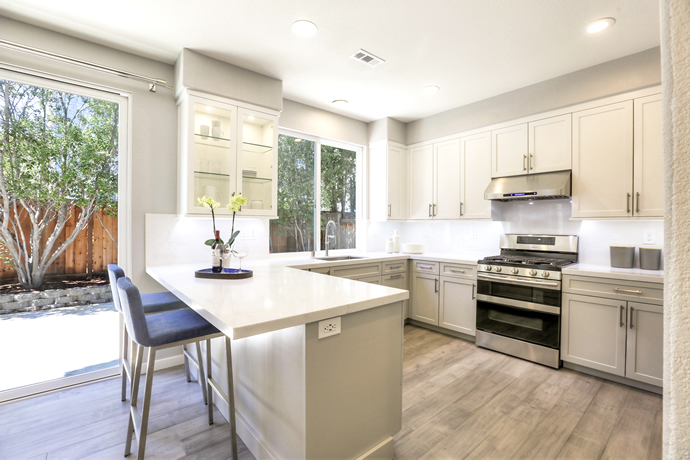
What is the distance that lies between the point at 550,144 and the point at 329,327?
2965 mm

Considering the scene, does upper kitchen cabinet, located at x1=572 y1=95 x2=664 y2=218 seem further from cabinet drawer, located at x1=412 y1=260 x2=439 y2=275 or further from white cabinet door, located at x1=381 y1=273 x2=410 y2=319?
white cabinet door, located at x1=381 y1=273 x2=410 y2=319

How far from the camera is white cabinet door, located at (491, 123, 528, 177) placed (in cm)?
334

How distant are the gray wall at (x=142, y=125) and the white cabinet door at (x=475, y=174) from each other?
3038mm

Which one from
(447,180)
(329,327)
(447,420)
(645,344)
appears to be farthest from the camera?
(447,180)

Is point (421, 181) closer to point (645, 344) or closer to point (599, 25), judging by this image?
point (599, 25)

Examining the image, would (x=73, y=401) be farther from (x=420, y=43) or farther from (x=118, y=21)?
(x=420, y=43)

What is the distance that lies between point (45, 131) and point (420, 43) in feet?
9.41

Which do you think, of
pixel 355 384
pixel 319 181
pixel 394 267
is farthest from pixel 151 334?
pixel 319 181

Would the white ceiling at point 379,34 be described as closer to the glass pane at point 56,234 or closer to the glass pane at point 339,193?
the glass pane at point 56,234

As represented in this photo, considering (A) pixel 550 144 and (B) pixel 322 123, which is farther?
(B) pixel 322 123

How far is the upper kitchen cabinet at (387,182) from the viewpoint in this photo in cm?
426

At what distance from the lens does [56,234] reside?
2455mm

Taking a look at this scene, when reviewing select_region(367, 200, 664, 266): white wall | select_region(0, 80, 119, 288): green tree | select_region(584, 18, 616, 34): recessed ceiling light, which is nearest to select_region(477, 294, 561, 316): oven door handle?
select_region(367, 200, 664, 266): white wall

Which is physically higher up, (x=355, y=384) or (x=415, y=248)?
(x=415, y=248)
